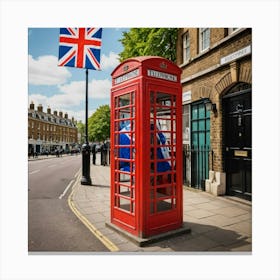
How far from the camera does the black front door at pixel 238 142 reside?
15.7ft

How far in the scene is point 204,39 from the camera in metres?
6.22

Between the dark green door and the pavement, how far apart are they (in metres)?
0.81

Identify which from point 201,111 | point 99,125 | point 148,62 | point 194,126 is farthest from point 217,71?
point 99,125

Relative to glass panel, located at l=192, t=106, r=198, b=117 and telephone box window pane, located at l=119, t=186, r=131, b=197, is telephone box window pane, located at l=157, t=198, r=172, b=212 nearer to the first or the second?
telephone box window pane, located at l=119, t=186, r=131, b=197

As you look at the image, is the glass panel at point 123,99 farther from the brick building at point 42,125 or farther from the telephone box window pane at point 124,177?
the brick building at point 42,125

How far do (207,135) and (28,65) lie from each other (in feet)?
15.9

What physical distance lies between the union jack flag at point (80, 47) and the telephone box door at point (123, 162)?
1.41 m

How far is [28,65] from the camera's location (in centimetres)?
350

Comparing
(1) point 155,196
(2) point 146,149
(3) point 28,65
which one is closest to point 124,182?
(1) point 155,196

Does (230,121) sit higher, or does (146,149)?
(230,121)

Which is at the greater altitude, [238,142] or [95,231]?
[238,142]

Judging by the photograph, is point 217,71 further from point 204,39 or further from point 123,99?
point 123,99

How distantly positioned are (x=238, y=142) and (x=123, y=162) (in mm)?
3196
